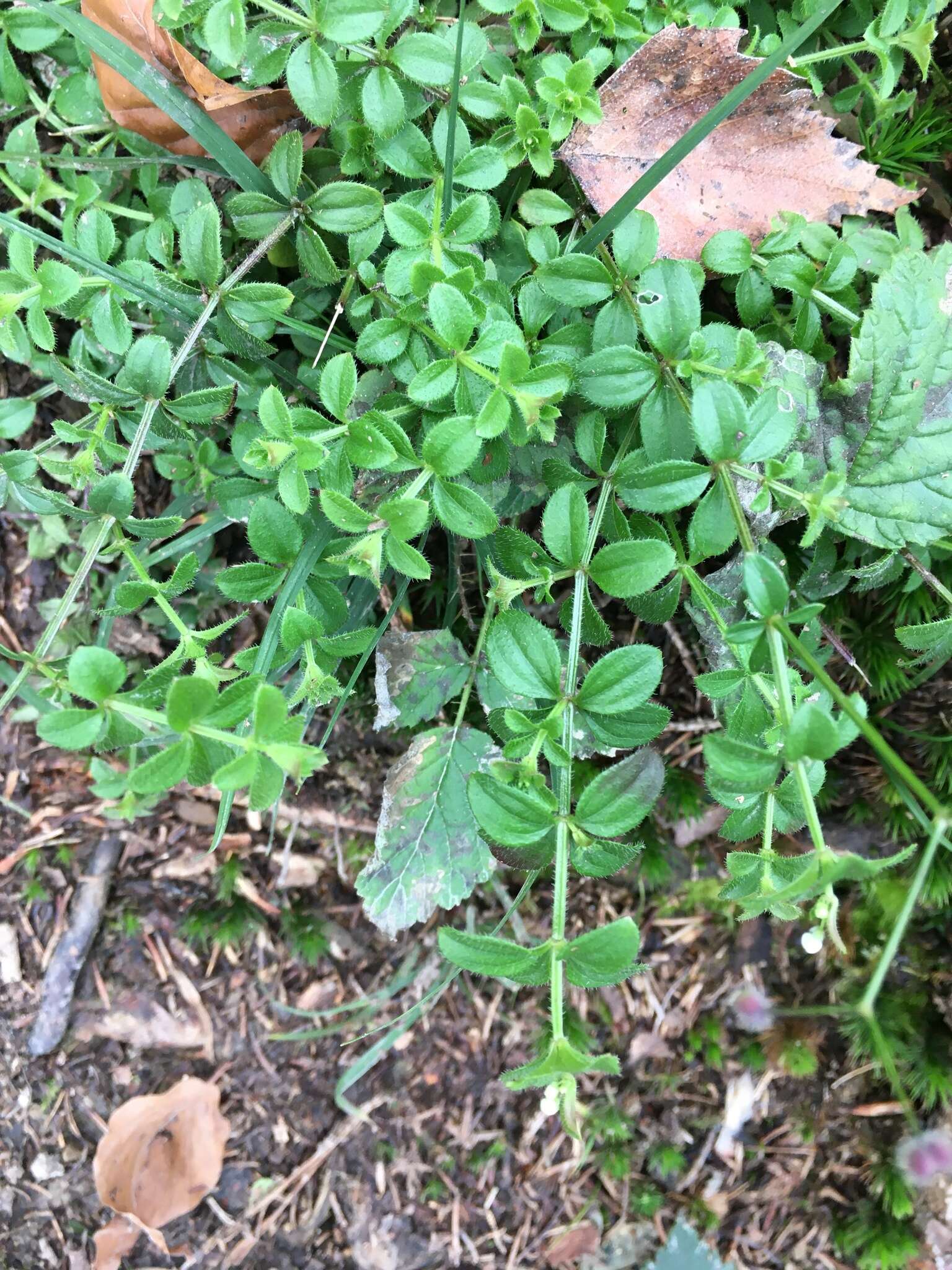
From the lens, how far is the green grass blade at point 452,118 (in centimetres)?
181

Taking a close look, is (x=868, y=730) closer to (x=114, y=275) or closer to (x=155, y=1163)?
(x=114, y=275)

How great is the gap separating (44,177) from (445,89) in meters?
1.03

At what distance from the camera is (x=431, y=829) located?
2422 millimetres

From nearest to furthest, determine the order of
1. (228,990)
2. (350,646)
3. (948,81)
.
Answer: (350,646) < (948,81) < (228,990)

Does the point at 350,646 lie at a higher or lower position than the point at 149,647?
higher

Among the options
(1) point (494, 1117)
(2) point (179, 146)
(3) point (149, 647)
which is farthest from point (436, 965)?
(2) point (179, 146)

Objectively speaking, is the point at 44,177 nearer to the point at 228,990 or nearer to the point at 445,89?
the point at 445,89

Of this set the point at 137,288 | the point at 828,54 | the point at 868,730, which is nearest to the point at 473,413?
the point at 137,288

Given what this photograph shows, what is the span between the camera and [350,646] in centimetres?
194

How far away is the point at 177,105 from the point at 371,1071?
2810mm

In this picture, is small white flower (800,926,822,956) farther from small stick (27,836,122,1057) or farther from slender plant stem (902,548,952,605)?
small stick (27,836,122,1057)

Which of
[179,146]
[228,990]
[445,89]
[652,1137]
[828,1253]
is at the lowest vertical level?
[828,1253]

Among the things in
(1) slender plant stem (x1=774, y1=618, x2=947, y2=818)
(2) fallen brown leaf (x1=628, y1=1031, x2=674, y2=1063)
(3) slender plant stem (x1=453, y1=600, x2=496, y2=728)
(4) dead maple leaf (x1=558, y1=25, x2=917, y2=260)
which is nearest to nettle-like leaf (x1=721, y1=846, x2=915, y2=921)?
(1) slender plant stem (x1=774, y1=618, x2=947, y2=818)

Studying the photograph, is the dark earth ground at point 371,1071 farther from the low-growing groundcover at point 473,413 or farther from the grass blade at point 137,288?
the grass blade at point 137,288
